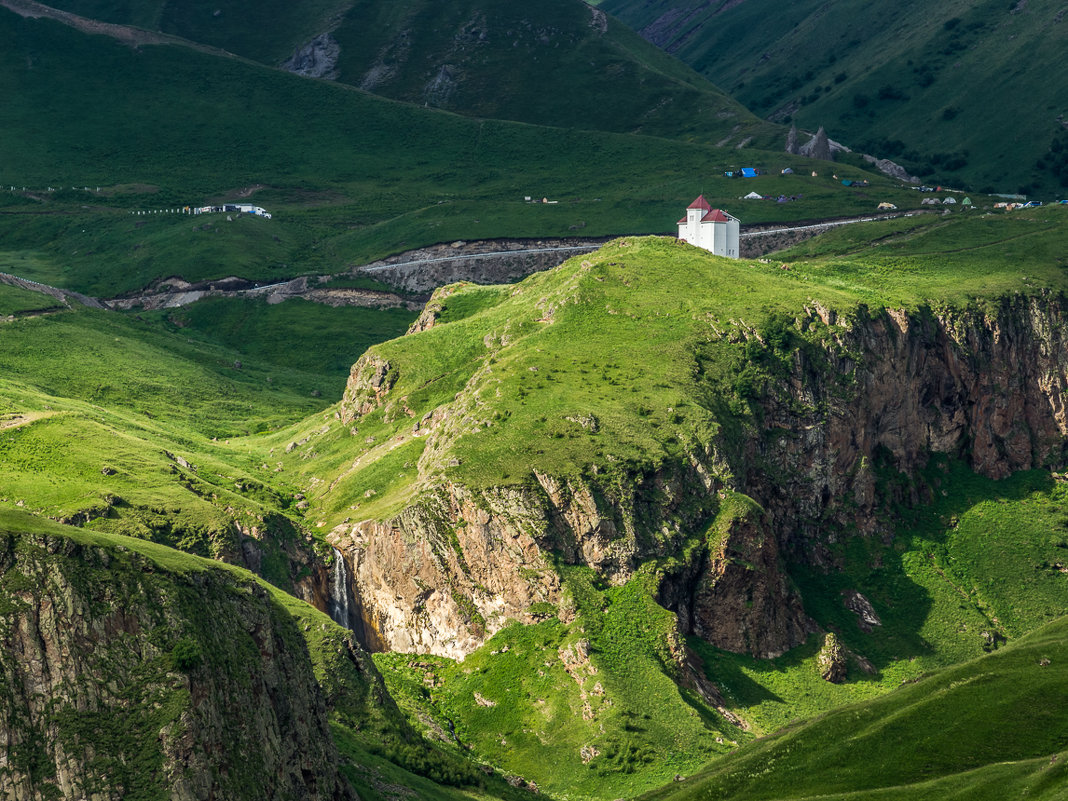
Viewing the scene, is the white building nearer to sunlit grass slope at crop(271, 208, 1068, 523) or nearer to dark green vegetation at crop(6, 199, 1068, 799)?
sunlit grass slope at crop(271, 208, 1068, 523)

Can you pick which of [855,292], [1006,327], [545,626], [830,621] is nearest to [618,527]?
[545,626]

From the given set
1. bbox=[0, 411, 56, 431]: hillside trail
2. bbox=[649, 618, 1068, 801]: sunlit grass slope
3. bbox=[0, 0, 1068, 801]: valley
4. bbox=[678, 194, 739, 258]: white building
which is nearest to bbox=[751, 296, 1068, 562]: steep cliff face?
bbox=[0, 0, 1068, 801]: valley

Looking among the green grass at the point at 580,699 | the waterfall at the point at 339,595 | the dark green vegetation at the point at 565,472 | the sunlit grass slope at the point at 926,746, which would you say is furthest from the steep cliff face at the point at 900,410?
the waterfall at the point at 339,595

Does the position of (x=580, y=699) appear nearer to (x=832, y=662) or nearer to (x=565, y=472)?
(x=565, y=472)

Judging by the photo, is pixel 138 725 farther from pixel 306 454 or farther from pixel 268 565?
pixel 306 454

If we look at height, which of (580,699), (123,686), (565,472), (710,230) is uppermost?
(710,230)


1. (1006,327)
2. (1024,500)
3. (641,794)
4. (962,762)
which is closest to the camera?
(962,762)

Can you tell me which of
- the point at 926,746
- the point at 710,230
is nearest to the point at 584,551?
the point at 926,746
